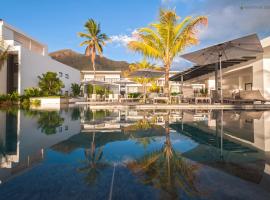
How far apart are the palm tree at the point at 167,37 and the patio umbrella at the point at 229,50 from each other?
1.49m

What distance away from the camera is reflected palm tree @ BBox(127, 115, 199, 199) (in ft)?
5.36

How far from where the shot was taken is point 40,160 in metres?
2.46

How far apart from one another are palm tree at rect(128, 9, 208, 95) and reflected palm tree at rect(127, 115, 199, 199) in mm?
11140

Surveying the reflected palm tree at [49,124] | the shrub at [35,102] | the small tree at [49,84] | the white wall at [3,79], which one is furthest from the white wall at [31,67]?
the reflected palm tree at [49,124]

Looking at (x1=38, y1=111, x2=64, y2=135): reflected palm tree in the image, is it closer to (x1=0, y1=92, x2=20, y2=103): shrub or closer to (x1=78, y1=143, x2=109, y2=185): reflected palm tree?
(x1=78, y1=143, x2=109, y2=185): reflected palm tree

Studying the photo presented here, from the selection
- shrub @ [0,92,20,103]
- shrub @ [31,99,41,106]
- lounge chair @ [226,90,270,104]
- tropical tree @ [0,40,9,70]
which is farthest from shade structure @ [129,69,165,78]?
tropical tree @ [0,40,9,70]

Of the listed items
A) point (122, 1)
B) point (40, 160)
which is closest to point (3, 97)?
point (122, 1)

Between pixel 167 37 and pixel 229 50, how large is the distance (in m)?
3.85

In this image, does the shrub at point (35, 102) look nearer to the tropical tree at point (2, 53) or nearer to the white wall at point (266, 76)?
the tropical tree at point (2, 53)

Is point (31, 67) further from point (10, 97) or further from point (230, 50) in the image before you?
point (230, 50)

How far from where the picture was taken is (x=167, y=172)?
1987 millimetres

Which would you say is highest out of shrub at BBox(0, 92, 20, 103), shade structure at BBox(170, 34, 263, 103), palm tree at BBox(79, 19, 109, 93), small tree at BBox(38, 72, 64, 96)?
palm tree at BBox(79, 19, 109, 93)

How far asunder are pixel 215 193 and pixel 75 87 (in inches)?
1082

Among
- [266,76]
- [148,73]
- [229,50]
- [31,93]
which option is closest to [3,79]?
[31,93]
